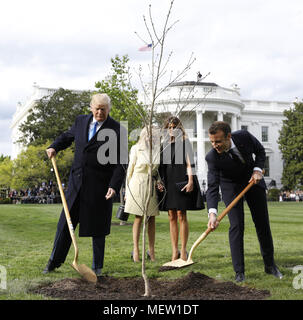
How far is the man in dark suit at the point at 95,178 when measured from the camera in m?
5.44

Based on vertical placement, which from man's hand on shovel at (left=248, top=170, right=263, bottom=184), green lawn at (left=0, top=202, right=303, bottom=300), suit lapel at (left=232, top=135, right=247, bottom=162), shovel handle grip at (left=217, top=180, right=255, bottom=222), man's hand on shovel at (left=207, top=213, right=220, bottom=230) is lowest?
green lawn at (left=0, top=202, right=303, bottom=300)

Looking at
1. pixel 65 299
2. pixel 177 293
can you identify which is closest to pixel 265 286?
pixel 177 293

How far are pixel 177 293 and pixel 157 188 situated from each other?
7.90ft

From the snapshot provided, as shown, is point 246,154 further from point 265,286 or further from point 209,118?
point 209,118

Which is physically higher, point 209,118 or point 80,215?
point 209,118

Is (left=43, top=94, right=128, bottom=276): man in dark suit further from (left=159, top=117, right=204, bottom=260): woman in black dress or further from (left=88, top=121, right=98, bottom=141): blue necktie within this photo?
(left=159, top=117, right=204, bottom=260): woman in black dress

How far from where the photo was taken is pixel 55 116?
47125 mm

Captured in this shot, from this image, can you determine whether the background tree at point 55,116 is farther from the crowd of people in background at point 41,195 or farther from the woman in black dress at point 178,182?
the woman in black dress at point 178,182

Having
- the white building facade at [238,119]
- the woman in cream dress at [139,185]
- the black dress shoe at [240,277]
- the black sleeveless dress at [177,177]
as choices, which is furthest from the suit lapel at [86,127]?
the white building facade at [238,119]

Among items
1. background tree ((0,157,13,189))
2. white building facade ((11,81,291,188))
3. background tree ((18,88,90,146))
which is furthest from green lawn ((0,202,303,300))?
white building facade ((11,81,291,188))

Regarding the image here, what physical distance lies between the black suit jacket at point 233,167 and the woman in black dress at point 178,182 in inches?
42.7

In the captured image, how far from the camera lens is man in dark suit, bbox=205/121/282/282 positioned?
17.1ft

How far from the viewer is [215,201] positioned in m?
5.33

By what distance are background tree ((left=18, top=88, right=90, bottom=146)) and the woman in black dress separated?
3899 centimetres
